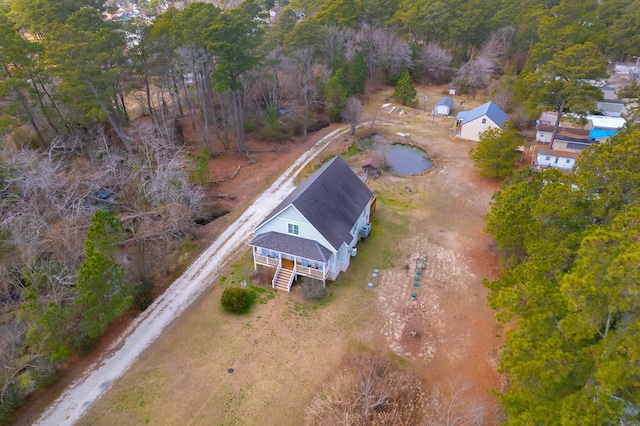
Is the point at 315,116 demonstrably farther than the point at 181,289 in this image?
Yes

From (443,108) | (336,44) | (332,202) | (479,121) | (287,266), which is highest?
(336,44)

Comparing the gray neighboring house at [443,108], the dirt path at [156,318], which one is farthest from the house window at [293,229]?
the gray neighboring house at [443,108]

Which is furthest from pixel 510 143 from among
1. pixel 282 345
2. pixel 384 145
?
pixel 282 345

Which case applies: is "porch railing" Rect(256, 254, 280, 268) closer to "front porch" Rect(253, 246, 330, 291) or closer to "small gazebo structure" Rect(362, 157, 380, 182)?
"front porch" Rect(253, 246, 330, 291)

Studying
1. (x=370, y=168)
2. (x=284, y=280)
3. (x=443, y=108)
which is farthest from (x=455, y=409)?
(x=443, y=108)

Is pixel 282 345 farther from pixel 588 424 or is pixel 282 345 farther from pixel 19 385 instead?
pixel 588 424

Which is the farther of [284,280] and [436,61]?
[436,61]

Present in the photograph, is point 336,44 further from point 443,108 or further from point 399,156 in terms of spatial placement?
point 399,156

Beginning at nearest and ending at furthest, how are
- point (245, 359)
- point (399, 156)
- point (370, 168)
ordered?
point (245, 359) → point (370, 168) → point (399, 156)
